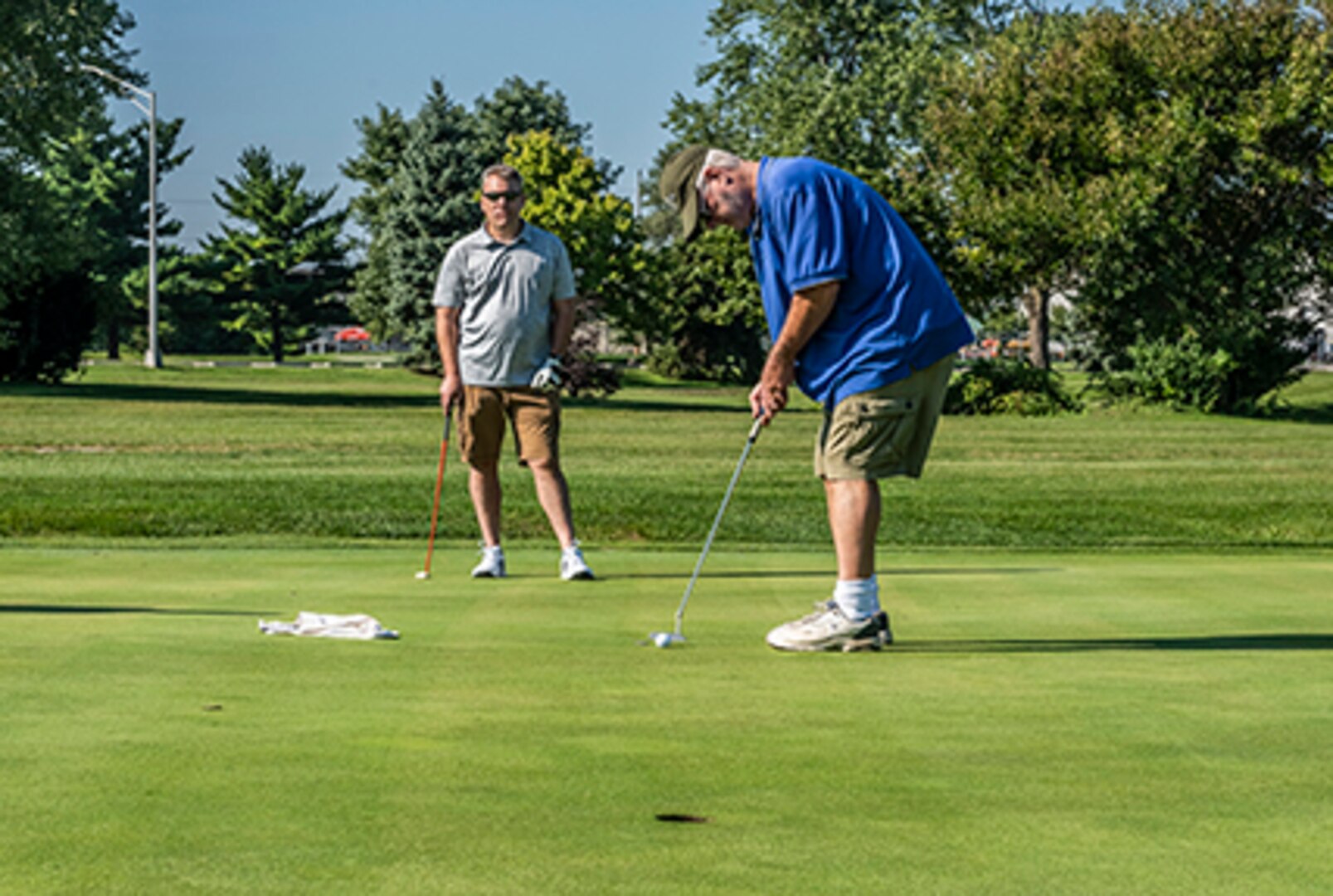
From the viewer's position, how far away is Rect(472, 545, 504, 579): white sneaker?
8.34 metres

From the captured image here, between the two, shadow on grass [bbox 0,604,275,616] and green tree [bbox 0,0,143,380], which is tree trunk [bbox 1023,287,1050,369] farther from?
shadow on grass [bbox 0,604,275,616]

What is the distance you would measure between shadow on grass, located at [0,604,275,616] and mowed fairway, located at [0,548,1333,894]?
0.12 ft

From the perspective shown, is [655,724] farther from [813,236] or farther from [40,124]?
[40,124]

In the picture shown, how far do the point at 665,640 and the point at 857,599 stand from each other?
668 millimetres

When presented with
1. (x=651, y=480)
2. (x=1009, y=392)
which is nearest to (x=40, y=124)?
(x=1009, y=392)

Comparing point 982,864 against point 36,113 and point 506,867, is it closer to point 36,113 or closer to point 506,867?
point 506,867

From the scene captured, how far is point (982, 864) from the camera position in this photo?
3055 mm

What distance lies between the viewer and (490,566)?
839 cm

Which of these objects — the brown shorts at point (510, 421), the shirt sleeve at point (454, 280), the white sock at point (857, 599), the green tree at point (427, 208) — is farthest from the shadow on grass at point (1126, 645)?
the green tree at point (427, 208)

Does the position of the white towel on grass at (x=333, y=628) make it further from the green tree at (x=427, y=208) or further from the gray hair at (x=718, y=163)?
the green tree at (x=427, y=208)

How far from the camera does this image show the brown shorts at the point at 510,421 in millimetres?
8719

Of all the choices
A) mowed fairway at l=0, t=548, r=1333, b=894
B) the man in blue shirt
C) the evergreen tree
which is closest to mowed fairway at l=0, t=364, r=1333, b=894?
mowed fairway at l=0, t=548, r=1333, b=894

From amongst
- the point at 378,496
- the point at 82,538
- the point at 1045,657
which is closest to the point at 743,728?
the point at 1045,657

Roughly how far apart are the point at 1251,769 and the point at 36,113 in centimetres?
3670
